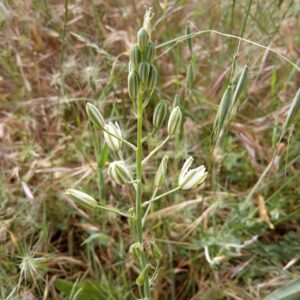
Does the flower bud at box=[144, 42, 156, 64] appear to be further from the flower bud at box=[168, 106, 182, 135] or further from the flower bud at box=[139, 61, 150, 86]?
the flower bud at box=[168, 106, 182, 135]

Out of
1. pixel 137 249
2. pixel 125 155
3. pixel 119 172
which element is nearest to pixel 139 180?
pixel 119 172

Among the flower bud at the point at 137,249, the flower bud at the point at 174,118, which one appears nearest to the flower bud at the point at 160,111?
the flower bud at the point at 174,118

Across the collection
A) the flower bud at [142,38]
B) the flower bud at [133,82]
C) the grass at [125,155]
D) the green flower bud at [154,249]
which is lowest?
the grass at [125,155]

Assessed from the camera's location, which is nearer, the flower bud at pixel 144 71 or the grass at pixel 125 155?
the flower bud at pixel 144 71

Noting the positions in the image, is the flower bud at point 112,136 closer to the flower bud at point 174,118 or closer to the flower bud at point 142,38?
the flower bud at point 174,118

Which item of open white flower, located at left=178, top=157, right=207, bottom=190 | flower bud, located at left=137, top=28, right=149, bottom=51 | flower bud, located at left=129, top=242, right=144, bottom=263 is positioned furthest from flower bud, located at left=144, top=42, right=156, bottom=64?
flower bud, located at left=129, top=242, right=144, bottom=263

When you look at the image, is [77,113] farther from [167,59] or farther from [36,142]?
[167,59]
